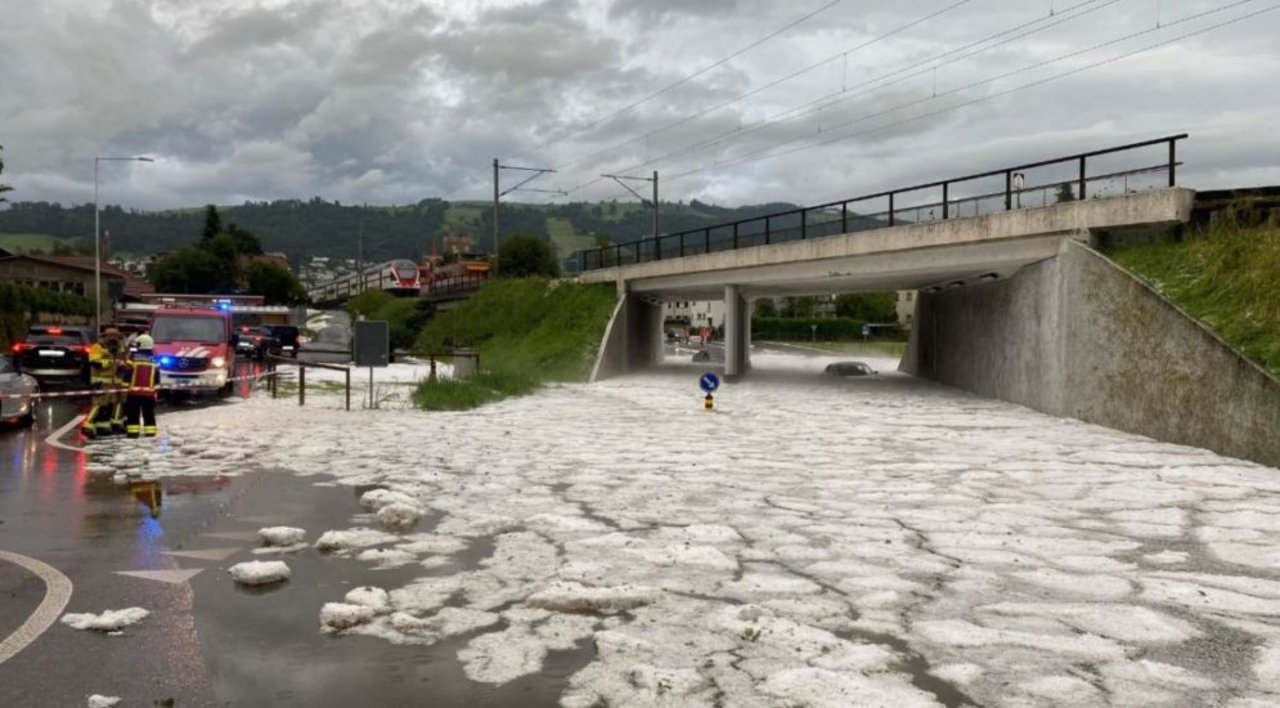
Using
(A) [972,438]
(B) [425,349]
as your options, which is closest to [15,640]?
(A) [972,438]

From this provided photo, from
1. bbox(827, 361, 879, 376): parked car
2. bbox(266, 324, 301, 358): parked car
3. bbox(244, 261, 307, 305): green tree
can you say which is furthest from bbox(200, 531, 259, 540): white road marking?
bbox(244, 261, 307, 305): green tree

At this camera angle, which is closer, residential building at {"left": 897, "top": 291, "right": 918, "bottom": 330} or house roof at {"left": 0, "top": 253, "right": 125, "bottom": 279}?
house roof at {"left": 0, "top": 253, "right": 125, "bottom": 279}

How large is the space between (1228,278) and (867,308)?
92.5 metres

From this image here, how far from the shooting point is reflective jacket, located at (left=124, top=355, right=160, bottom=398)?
44.5 feet

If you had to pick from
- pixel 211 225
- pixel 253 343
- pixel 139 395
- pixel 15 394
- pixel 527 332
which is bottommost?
pixel 15 394

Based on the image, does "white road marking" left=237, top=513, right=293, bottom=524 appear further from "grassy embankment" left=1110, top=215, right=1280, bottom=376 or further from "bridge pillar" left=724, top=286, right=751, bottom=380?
"bridge pillar" left=724, top=286, right=751, bottom=380

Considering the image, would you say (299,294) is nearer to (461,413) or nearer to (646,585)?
(461,413)

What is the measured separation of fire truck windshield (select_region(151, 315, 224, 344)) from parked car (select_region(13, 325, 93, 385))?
463 centimetres

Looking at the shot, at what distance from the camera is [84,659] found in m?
4.58

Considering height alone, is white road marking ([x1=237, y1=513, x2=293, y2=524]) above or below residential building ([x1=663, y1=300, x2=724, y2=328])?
below

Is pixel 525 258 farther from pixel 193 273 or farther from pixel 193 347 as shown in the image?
pixel 193 347

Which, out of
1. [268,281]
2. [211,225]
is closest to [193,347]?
[268,281]

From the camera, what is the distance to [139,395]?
1363cm

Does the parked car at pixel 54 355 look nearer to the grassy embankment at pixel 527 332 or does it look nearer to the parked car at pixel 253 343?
the grassy embankment at pixel 527 332
